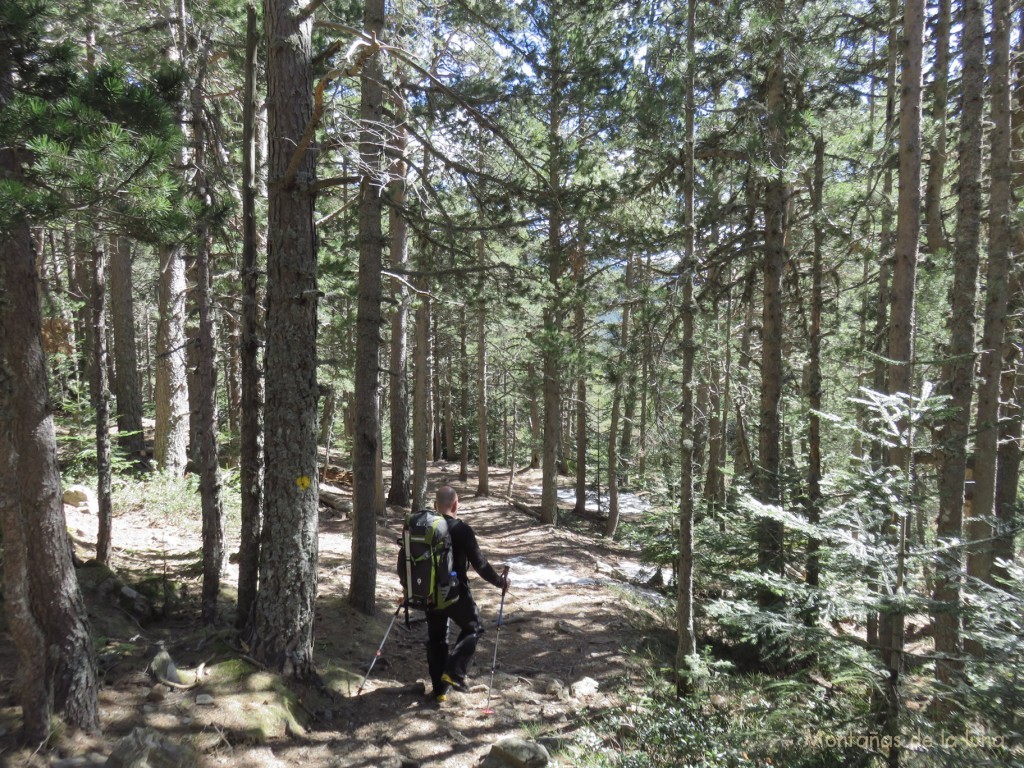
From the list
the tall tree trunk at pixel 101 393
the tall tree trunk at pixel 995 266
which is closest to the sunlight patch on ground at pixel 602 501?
the tall tree trunk at pixel 995 266

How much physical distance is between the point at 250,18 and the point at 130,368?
10.2 meters

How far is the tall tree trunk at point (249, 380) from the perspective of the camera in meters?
5.91

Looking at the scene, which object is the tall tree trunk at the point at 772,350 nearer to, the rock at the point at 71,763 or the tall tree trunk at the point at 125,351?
the rock at the point at 71,763

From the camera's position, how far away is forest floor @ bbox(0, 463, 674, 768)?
439 cm

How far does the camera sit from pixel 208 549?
246 inches

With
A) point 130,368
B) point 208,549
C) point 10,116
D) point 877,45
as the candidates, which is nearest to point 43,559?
point 208,549

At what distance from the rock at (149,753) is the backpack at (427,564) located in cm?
198

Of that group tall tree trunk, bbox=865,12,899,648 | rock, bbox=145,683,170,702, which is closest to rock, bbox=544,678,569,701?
tall tree trunk, bbox=865,12,899,648

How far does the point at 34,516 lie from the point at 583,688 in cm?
540

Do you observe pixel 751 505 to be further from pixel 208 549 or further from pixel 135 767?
pixel 208 549

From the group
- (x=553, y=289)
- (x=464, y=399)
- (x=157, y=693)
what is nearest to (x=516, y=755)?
(x=157, y=693)

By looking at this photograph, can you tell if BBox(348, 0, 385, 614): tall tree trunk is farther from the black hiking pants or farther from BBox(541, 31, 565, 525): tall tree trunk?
BBox(541, 31, 565, 525): tall tree trunk

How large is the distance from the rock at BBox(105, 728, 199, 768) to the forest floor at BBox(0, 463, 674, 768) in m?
0.16

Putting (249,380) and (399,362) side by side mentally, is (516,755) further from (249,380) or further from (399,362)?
(399,362)
